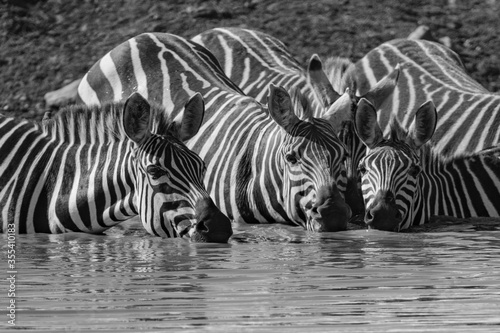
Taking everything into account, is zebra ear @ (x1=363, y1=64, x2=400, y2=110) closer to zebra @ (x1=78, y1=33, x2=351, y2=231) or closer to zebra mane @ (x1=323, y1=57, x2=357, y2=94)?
zebra mane @ (x1=323, y1=57, x2=357, y2=94)

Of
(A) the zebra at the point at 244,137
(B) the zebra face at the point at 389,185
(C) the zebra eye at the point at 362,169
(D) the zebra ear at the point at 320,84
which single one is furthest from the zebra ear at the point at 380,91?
(C) the zebra eye at the point at 362,169

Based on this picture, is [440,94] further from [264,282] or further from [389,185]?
[264,282]

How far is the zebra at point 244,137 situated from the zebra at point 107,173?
1165 millimetres

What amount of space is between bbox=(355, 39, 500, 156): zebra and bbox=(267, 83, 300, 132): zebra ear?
2.52 m

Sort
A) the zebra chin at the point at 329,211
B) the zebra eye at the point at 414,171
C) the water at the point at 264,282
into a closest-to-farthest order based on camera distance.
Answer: the water at the point at 264,282
the zebra chin at the point at 329,211
the zebra eye at the point at 414,171

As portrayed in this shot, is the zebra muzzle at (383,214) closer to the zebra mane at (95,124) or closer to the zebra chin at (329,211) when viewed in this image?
the zebra chin at (329,211)

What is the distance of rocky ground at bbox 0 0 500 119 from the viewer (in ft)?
64.5

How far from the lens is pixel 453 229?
11.4 m

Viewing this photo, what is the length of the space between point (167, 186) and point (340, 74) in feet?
12.8

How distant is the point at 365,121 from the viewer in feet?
37.9

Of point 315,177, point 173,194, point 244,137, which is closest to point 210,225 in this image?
point 173,194

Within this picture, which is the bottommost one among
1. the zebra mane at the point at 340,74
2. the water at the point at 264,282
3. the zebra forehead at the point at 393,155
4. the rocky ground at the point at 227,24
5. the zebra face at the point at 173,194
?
the water at the point at 264,282

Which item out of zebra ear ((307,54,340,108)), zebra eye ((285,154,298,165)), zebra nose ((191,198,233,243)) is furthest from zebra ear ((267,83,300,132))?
zebra nose ((191,198,233,243))

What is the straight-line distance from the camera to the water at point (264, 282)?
6.32 meters
